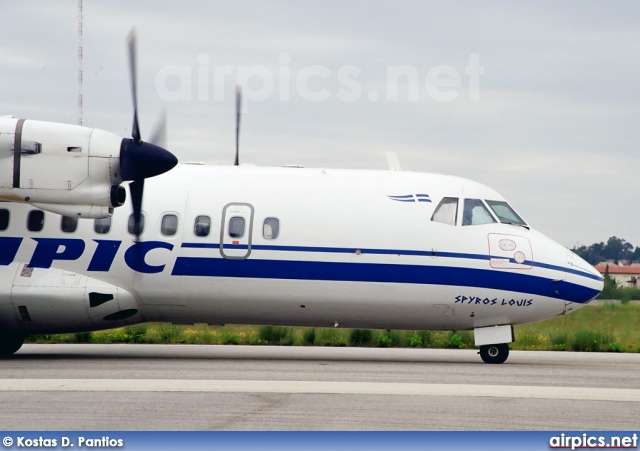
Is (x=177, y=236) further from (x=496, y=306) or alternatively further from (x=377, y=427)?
(x=377, y=427)

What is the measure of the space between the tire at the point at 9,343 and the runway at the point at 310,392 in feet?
1.15

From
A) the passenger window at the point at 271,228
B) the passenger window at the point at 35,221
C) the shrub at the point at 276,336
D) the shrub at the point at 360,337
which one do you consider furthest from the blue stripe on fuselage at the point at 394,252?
the shrub at the point at 360,337

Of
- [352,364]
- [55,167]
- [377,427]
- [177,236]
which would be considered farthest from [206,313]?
[377,427]

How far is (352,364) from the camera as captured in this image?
60.1 feet

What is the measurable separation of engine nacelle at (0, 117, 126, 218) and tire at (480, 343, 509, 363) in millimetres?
7958

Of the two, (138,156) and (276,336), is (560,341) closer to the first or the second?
(276,336)

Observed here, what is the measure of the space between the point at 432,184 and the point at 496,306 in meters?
2.78

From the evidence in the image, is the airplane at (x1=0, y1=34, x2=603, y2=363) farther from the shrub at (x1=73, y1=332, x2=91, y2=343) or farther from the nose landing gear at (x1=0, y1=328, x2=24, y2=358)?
the shrub at (x1=73, y1=332, x2=91, y2=343)

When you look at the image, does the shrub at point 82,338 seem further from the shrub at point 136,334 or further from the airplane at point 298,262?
the airplane at point 298,262

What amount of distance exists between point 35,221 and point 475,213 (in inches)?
344

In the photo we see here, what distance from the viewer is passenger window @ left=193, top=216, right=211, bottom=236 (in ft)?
61.8

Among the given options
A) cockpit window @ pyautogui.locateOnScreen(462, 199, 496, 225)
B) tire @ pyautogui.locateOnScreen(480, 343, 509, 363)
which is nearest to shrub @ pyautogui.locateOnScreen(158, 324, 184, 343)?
tire @ pyautogui.locateOnScreen(480, 343, 509, 363)

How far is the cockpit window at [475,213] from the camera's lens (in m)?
18.8

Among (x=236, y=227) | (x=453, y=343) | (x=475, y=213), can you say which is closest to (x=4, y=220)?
(x=236, y=227)
